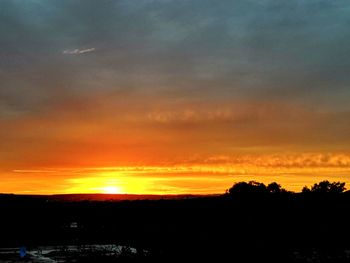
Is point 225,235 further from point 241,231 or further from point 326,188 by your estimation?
point 326,188

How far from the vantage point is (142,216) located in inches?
3593

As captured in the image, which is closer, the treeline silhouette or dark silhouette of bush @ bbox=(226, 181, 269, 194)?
the treeline silhouette

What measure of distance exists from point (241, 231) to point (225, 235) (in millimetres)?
3179

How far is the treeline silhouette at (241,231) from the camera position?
39.1m

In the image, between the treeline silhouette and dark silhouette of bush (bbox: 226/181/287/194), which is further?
dark silhouette of bush (bbox: 226/181/287/194)

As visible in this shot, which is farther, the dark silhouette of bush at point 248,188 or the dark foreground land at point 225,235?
the dark silhouette of bush at point 248,188

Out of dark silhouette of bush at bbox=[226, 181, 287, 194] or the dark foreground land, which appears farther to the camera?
dark silhouette of bush at bbox=[226, 181, 287, 194]

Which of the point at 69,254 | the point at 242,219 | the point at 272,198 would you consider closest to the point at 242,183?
the point at 272,198

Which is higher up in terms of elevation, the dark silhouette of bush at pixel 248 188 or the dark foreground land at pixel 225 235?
the dark silhouette of bush at pixel 248 188

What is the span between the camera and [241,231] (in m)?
51.3

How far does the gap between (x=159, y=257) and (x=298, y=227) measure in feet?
79.3

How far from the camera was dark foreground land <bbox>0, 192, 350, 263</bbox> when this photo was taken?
128ft

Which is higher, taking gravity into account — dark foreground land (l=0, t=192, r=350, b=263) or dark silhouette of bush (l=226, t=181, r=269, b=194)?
dark silhouette of bush (l=226, t=181, r=269, b=194)

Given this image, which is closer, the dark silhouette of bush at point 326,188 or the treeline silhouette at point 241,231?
the treeline silhouette at point 241,231
